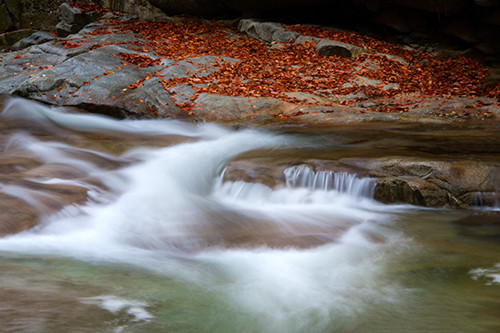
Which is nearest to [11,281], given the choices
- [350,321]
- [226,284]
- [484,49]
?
[226,284]

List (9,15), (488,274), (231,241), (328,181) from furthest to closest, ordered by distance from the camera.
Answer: (9,15)
(328,181)
(231,241)
(488,274)

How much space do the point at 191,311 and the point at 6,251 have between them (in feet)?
6.38

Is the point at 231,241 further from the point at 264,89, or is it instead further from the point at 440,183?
the point at 264,89

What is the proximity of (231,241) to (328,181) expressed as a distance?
174 centimetres

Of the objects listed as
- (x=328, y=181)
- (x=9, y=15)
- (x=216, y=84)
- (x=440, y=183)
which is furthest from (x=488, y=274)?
(x=9, y=15)

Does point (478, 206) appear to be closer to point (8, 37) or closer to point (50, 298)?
point (50, 298)

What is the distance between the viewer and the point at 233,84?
387 inches

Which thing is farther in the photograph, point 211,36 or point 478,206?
point 211,36

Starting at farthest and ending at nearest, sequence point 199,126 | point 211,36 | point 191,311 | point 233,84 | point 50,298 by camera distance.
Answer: point 211,36, point 233,84, point 199,126, point 191,311, point 50,298

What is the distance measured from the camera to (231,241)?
14.7ft

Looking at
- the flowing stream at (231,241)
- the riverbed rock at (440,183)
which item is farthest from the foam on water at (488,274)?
the riverbed rock at (440,183)

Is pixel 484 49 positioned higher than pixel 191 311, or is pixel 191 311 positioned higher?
pixel 484 49

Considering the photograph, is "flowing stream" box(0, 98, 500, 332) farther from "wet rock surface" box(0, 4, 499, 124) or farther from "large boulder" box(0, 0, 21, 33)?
"large boulder" box(0, 0, 21, 33)

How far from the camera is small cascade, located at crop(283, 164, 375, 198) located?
542cm
